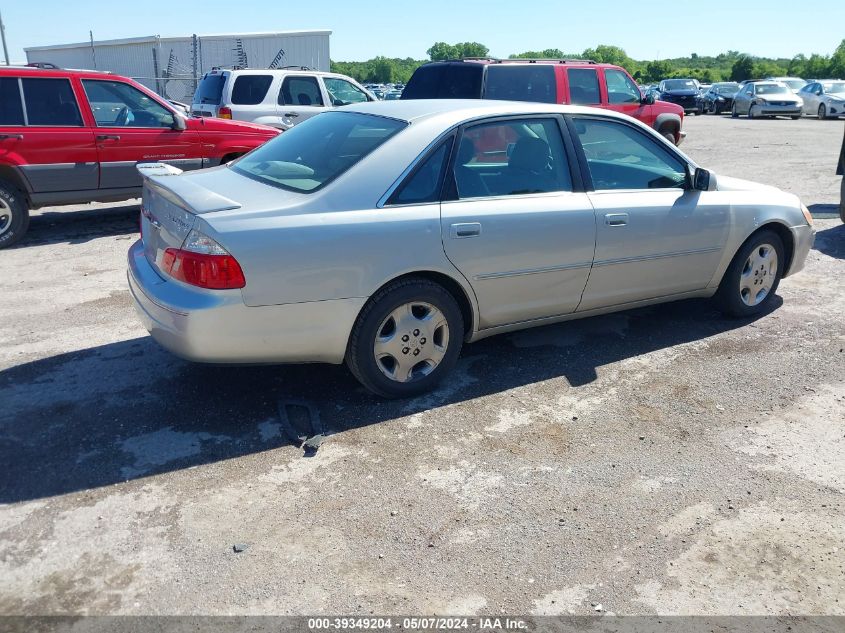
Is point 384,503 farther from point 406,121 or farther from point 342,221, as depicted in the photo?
point 406,121

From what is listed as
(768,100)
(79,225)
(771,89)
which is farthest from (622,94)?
(771,89)

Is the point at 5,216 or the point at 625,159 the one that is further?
the point at 5,216

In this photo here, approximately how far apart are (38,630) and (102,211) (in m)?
8.48

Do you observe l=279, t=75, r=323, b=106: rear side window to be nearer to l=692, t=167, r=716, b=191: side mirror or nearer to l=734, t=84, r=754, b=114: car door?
l=692, t=167, r=716, b=191: side mirror

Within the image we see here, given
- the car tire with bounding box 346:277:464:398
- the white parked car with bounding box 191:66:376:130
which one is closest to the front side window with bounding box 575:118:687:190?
the car tire with bounding box 346:277:464:398

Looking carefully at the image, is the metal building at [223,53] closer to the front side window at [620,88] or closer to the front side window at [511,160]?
the front side window at [620,88]

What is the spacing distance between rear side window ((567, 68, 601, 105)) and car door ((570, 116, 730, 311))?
6764 millimetres

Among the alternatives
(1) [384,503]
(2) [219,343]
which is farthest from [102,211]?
(1) [384,503]

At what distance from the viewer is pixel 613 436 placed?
408 cm

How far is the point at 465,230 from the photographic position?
4.26 metres

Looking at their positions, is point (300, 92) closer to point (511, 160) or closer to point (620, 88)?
point (620, 88)

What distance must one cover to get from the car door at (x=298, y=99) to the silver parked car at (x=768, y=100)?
2243 cm

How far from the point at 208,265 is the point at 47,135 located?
18.2 ft

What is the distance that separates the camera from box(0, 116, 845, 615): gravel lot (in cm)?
290
